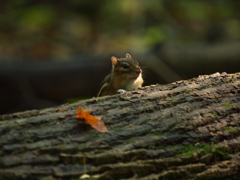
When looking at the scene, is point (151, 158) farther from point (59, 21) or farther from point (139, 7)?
point (59, 21)

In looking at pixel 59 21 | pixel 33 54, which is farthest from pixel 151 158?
pixel 59 21

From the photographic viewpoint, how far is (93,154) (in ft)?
7.54

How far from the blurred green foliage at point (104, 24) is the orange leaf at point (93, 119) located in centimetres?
428

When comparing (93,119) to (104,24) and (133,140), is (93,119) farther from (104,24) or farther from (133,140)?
(104,24)

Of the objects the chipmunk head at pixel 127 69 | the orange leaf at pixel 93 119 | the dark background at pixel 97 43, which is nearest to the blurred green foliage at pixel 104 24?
the dark background at pixel 97 43

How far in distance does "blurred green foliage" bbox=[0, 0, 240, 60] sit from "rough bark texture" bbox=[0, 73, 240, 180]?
3.98 metres

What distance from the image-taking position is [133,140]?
97.1 inches

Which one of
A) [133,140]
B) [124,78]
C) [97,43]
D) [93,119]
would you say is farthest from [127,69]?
[97,43]

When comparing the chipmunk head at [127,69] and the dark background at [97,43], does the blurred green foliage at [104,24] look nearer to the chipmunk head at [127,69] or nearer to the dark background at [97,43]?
the dark background at [97,43]

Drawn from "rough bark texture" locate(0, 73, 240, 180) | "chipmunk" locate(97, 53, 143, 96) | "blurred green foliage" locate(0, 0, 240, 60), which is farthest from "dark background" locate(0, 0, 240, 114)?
"rough bark texture" locate(0, 73, 240, 180)

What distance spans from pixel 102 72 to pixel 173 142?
13.0 feet

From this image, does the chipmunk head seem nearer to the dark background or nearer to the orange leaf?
the dark background

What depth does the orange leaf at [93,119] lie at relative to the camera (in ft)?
8.28

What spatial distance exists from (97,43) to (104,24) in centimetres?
69
